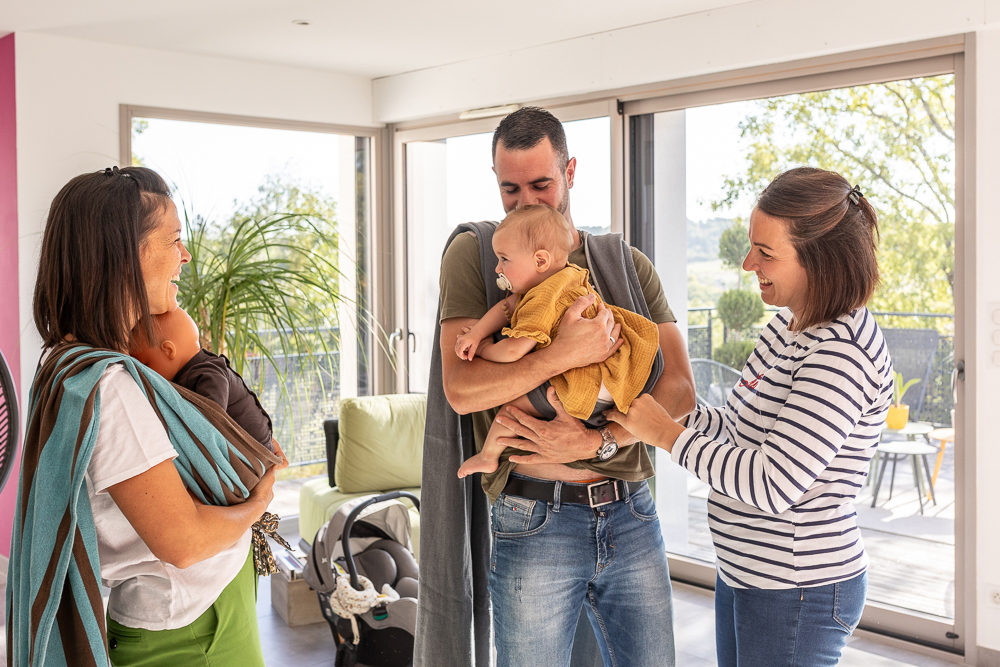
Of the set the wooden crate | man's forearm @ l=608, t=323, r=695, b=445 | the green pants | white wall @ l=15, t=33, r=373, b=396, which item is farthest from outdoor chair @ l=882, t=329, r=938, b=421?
white wall @ l=15, t=33, r=373, b=396

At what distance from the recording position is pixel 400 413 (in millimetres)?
4043

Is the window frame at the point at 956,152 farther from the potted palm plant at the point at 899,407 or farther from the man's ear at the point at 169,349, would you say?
the man's ear at the point at 169,349

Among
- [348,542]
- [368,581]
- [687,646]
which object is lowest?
[687,646]

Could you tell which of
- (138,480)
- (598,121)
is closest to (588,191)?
(598,121)

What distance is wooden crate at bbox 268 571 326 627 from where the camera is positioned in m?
3.46

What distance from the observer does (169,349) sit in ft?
4.55

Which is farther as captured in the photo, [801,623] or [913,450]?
[913,450]

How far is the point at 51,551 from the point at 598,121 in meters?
3.43

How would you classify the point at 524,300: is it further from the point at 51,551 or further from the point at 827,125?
the point at 827,125

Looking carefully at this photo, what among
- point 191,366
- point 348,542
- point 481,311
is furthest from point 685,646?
point 191,366

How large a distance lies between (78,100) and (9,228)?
2.29 feet

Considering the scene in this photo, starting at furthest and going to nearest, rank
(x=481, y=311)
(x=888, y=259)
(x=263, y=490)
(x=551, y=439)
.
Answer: (x=888, y=259), (x=481, y=311), (x=551, y=439), (x=263, y=490)

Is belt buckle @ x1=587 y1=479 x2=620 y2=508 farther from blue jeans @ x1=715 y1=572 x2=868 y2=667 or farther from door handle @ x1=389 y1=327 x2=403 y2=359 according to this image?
door handle @ x1=389 y1=327 x2=403 y2=359

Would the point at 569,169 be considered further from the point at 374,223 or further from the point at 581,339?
the point at 374,223
